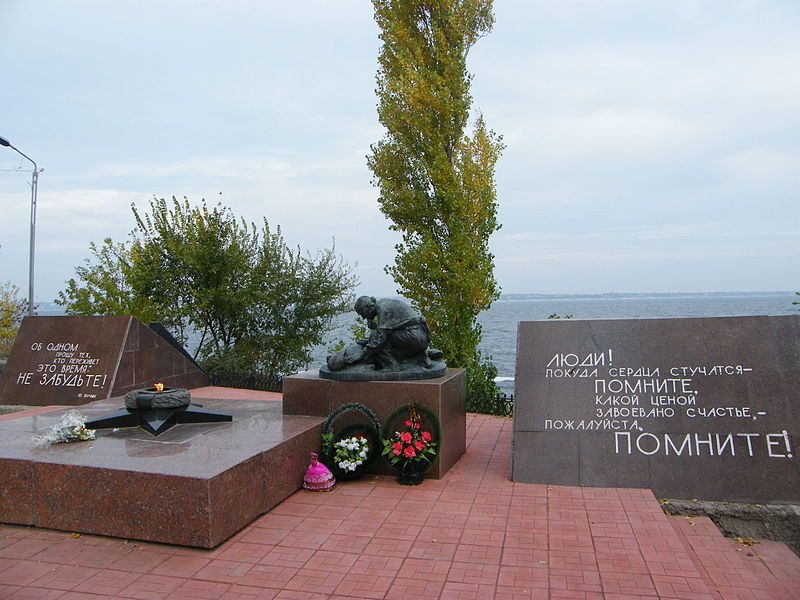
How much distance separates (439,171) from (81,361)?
23.0 ft

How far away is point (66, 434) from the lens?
6.23 meters

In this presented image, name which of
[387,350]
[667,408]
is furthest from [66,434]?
[667,408]

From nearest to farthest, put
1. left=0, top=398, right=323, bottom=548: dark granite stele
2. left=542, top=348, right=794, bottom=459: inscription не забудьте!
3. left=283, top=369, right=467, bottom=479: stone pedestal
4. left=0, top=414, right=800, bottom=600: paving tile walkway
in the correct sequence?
left=0, top=414, right=800, bottom=600: paving tile walkway < left=0, top=398, right=323, bottom=548: dark granite stele < left=542, top=348, right=794, bottom=459: inscription не забудьте! < left=283, top=369, right=467, bottom=479: stone pedestal

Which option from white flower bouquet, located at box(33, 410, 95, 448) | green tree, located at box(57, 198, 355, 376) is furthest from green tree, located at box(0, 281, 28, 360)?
white flower bouquet, located at box(33, 410, 95, 448)

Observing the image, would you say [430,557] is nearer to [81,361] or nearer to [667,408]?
[667,408]

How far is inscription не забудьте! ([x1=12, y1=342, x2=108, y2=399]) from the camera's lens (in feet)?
36.0

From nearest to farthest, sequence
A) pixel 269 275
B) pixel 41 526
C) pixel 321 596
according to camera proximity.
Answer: pixel 321 596 < pixel 41 526 < pixel 269 275

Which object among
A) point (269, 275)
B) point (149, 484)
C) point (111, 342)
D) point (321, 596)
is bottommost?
point (321, 596)

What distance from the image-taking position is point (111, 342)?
37.0 feet

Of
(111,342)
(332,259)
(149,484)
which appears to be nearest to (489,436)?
(149,484)

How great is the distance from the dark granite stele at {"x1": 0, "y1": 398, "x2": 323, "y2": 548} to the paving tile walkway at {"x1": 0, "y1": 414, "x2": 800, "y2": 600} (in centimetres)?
13

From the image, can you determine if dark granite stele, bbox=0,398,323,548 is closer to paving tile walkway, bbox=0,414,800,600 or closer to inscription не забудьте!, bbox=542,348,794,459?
paving tile walkway, bbox=0,414,800,600

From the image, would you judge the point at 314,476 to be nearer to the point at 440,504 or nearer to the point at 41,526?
the point at 440,504

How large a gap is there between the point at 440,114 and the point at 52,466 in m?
9.54
